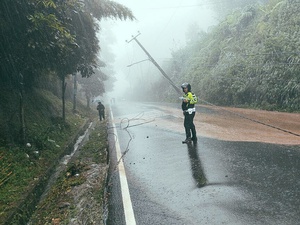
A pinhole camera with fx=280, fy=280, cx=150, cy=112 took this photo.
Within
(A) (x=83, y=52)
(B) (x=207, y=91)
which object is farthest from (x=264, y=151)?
(B) (x=207, y=91)

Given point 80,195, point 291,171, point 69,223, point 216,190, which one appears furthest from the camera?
point 80,195

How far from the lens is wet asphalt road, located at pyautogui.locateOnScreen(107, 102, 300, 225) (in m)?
3.80

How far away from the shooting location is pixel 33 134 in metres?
9.16

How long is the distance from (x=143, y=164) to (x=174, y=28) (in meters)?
78.9

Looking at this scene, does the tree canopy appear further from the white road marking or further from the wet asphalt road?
the white road marking

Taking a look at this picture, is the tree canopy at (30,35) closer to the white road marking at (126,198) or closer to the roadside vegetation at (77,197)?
the roadside vegetation at (77,197)

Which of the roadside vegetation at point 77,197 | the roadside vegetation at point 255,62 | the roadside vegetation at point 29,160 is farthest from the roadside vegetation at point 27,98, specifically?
the roadside vegetation at point 255,62

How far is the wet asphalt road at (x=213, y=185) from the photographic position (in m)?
3.80

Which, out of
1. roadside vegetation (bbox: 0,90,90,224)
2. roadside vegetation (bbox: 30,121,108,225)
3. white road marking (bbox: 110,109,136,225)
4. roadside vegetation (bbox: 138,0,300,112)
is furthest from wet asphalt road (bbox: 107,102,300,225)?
roadside vegetation (bbox: 138,0,300,112)

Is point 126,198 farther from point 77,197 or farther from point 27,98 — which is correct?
point 27,98

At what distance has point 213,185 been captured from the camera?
4.99 m

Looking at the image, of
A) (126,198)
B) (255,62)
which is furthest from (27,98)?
(255,62)

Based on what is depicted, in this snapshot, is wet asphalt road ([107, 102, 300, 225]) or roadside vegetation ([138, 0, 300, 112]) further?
roadside vegetation ([138, 0, 300, 112])

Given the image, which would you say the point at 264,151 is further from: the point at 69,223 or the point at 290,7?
the point at 290,7
